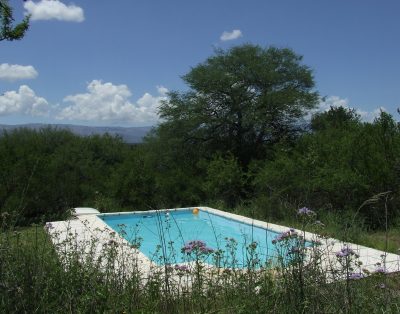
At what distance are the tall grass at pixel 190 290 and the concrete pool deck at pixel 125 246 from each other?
0.46 ft

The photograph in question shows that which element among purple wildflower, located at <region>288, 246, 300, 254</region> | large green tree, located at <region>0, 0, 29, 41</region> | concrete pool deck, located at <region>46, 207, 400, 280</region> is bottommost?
concrete pool deck, located at <region>46, 207, 400, 280</region>

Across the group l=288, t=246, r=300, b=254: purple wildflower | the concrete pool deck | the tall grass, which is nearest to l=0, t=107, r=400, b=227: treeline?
the concrete pool deck

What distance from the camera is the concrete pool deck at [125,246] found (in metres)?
3.33

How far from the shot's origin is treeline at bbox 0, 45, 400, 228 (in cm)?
1091

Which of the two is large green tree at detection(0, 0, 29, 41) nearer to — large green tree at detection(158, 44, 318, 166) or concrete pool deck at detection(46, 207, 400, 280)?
concrete pool deck at detection(46, 207, 400, 280)

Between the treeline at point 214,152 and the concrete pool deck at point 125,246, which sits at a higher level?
the treeline at point 214,152

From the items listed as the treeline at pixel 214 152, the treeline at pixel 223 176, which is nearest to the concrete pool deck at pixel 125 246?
the treeline at pixel 223 176

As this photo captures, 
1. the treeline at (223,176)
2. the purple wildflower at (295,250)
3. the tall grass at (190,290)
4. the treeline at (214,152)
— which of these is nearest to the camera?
the tall grass at (190,290)

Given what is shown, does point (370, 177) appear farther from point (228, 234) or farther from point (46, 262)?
point (46, 262)

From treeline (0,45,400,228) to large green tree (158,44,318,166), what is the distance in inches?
1.2

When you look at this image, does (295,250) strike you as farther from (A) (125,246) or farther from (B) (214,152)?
(B) (214,152)

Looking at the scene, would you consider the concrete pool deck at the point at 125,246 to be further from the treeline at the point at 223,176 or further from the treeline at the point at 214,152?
the treeline at the point at 214,152

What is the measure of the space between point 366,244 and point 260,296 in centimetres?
451

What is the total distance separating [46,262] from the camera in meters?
3.11
